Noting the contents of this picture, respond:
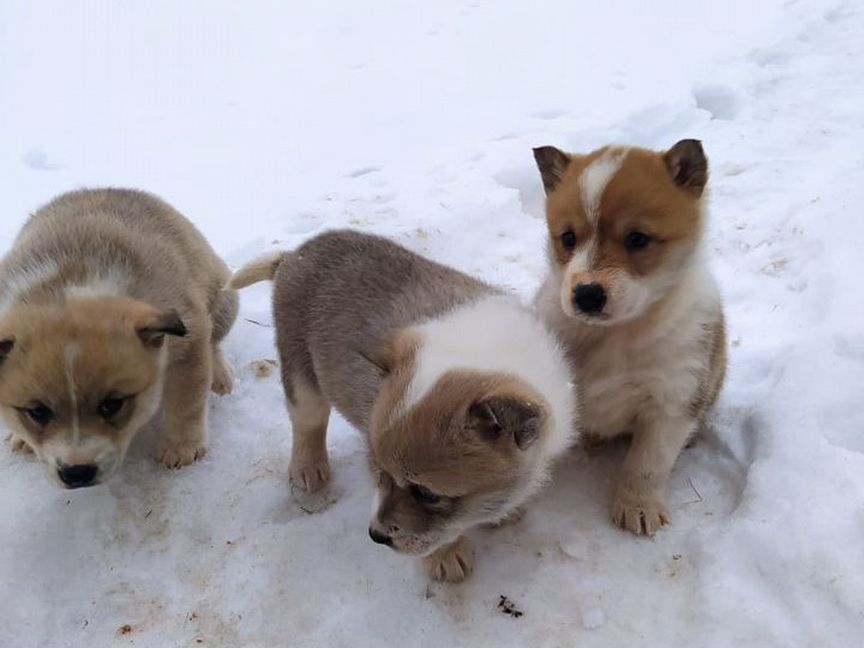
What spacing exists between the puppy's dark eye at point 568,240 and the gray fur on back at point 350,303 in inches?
12.6

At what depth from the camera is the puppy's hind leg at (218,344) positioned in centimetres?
388

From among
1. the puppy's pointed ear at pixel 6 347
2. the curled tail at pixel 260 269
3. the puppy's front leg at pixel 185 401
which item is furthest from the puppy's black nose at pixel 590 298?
the puppy's pointed ear at pixel 6 347

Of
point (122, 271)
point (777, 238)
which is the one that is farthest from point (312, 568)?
point (777, 238)

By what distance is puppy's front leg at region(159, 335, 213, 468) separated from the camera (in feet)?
11.1

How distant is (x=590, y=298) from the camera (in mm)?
2807

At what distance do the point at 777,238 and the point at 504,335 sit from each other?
237 cm

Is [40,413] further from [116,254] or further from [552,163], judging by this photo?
[552,163]

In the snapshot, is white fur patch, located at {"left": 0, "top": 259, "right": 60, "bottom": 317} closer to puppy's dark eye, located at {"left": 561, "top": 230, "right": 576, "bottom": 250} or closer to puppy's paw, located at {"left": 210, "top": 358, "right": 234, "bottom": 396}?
puppy's paw, located at {"left": 210, "top": 358, "right": 234, "bottom": 396}

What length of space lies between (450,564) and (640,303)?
113cm

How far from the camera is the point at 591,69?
22.0 ft

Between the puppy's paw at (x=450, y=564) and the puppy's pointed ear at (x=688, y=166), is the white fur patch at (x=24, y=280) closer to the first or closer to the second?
the puppy's paw at (x=450, y=564)

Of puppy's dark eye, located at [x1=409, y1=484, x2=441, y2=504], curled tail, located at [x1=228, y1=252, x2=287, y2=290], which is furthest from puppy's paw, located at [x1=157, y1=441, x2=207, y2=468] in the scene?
puppy's dark eye, located at [x1=409, y1=484, x2=441, y2=504]

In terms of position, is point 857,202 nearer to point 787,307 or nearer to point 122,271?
point 787,307

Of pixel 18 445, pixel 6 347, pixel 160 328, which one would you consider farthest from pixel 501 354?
pixel 18 445
